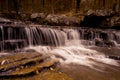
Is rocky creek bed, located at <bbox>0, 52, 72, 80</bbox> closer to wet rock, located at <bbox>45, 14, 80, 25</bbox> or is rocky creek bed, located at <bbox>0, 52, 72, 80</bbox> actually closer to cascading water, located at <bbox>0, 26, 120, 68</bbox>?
cascading water, located at <bbox>0, 26, 120, 68</bbox>

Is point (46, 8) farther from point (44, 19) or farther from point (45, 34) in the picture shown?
point (45, 34)

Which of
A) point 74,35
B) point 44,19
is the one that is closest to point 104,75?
point 74,35

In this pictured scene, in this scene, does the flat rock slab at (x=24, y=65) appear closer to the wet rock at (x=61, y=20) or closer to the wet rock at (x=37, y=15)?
the wet rock at (x=61, y=20)

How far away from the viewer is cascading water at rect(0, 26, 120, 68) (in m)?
7.32

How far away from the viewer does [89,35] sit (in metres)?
12.7

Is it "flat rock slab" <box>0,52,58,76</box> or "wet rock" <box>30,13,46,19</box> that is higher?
"wet rock" <box>30,13,46,19</box>

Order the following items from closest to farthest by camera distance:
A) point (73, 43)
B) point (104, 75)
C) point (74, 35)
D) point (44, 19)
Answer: point (104, 75) → point (73, 43) → point (74, 35) → point (44, 19)

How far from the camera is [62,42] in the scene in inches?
444

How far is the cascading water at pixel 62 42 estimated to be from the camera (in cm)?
732

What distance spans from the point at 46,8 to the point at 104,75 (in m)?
13.3

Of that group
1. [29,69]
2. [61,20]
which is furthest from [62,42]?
[29,69]

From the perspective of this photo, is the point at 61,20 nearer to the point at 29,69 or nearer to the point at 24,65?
the point at 24,65

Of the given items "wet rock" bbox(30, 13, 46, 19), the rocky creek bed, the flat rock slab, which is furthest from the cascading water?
"wet rock" bbox(30, 13, 46, 19)

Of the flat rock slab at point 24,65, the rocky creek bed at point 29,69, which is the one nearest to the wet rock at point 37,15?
the flat rock slab at point 24,65
